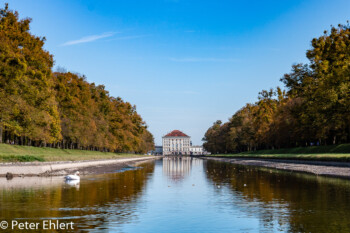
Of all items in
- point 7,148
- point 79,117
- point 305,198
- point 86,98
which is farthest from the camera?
point 86,98

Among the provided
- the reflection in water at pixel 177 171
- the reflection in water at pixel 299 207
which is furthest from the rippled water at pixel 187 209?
the reflection in water at pixel 177 171

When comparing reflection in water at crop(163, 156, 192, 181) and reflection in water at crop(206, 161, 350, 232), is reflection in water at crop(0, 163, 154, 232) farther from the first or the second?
reflection in water at crop(163, 156, 192, 181)

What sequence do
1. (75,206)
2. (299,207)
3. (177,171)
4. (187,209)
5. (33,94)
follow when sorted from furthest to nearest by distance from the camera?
(177,171), (33,94), (75,206), (187,209), (299,207)

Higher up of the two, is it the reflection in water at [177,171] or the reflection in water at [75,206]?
the reflection in water at [75,206]

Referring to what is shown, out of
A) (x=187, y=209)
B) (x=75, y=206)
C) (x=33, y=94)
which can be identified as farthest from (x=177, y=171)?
(x=75, y=206)

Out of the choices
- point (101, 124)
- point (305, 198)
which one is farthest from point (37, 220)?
point (101, 124)

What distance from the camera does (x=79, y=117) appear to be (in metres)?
66.0

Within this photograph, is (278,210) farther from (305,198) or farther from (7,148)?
(7,148)

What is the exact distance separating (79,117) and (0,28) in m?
24.7

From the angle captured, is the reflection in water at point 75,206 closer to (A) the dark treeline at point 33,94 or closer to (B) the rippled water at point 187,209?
(B) the rippled water at point 187,209

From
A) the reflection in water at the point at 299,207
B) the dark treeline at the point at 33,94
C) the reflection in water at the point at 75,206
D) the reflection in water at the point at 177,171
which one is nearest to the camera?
the reflection in water at the point at 299,207

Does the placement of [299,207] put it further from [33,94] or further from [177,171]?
[33,94]

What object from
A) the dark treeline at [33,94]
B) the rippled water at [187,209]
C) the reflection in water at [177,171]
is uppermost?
the dark treeline at [33,94]

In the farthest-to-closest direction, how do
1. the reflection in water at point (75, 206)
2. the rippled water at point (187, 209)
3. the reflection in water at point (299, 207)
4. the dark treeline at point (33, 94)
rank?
1. the dark treeline at point (33, 94)
2. the reflection in water at point (75, 206)
3. the rippled water at point (187, 209)
4. the reflection in water at point (299, 207)
